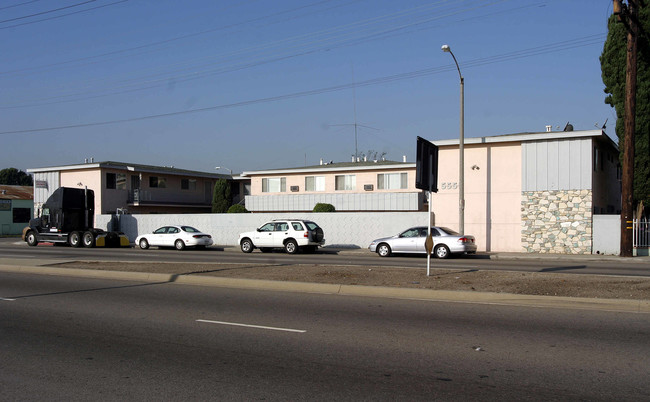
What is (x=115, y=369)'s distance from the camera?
695 centimetres

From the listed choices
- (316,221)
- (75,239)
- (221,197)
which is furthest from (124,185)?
(316,221)

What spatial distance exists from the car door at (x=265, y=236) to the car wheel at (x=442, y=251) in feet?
29.0

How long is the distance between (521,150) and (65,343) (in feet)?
81.1

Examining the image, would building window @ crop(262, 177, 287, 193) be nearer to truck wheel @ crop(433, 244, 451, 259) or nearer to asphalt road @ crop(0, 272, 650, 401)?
truck wheel @ crop(433, 244, 451, 259)

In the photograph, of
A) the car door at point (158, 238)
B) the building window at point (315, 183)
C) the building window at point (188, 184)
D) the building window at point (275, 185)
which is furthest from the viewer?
the building window at point (188, 184)

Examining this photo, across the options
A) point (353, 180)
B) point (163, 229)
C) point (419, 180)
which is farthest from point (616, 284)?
point (353, 180)

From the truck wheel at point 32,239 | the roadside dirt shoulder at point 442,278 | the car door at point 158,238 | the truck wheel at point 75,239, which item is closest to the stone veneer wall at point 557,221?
the roadside dirt shoulder at point 442,278

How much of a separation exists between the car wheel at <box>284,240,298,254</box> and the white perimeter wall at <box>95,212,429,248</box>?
5.26m

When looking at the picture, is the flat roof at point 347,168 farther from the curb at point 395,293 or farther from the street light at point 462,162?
the curb at point 395,293

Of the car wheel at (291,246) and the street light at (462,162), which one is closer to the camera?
the street light at (462,162)

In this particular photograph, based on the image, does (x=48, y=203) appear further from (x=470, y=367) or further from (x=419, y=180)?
(x=470, y=367)

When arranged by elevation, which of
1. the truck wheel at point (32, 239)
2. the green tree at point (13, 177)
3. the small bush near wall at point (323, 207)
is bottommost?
the truck wheel at point (32, 239)

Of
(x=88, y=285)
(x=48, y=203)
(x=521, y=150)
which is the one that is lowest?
(x=88, y=285)

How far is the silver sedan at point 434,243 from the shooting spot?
2495cm
